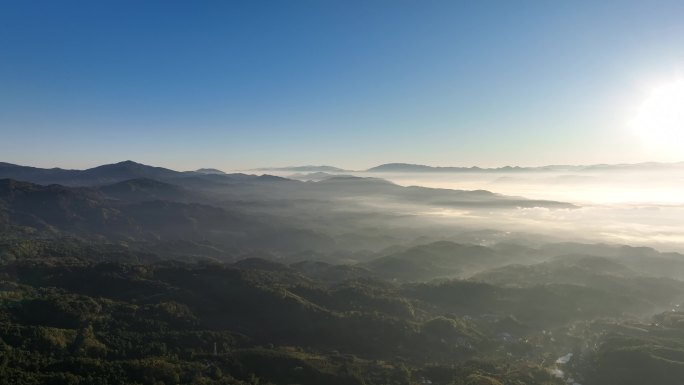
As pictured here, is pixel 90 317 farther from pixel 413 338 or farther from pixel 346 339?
pixel 413 338

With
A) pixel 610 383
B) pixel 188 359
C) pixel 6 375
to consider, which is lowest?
pixel 610 383

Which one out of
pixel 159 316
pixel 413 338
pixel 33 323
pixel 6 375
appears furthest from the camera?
pixel 413 338

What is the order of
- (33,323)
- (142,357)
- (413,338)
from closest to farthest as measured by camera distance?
(142,357) → (33,323) → (413,338)

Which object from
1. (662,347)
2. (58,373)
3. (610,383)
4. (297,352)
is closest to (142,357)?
(58,373)

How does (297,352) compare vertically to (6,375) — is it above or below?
below

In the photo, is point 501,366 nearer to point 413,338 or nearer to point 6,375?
point 413,338

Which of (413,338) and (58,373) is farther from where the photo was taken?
(413,338)

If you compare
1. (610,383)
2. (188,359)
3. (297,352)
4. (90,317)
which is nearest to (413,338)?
(297,352)

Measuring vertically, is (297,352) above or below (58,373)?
below

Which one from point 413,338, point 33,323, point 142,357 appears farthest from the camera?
point 413,338
